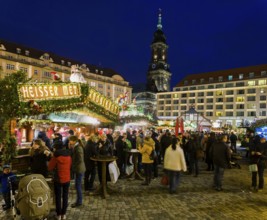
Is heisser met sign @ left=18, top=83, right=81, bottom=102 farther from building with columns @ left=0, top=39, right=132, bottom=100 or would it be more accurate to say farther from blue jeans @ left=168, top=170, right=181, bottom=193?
building with columns @ left=0, top=39, right=132, bottom=100

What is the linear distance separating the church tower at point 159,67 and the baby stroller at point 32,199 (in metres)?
89.7

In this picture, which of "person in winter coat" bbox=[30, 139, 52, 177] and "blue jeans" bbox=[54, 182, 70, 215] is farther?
"person in winter coat" bbox=[30, 139, 52, 177]

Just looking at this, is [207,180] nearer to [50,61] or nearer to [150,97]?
[50,61]

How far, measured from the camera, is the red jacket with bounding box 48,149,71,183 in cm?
542

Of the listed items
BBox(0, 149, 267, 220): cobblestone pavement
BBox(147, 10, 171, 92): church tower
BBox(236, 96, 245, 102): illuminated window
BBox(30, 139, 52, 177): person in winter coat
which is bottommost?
BBox(0, 149, 267, 220): cobblestone pavement

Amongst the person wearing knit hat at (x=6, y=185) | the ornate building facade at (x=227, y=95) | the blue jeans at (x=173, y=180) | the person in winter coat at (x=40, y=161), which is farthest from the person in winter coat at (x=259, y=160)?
the ornate building facade at (x=227, y=95)

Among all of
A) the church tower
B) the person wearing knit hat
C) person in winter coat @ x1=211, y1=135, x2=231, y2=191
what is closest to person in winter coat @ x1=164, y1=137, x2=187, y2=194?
person in winter coat @ x1=211, y1=135, x2=231, y2=191

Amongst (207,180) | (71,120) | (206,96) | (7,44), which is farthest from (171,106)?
(207,180)

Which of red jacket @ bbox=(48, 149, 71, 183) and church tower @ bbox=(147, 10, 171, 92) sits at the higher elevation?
church tower @ bbox=(147, 10, 171, 92)

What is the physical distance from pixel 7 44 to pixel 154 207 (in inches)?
2133

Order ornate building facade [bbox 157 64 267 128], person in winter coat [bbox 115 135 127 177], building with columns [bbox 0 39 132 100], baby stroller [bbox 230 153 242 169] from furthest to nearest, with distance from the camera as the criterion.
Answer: ornate building facade [bbox 157 64 267 128]
building with columns [bbox 0 39 132 100]
baby stroller [bbox 230 153 242 169]
person in winter coat [bbox 115 135 127 177]

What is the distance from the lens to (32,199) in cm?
434

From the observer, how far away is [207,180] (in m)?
9.93

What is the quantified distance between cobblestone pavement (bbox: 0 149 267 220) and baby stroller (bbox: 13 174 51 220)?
5.03 feet
